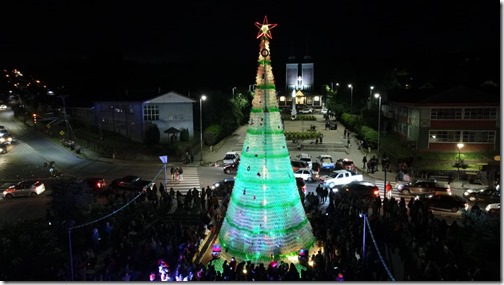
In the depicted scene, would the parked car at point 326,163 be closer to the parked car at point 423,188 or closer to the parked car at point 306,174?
the parked car at point 306,174

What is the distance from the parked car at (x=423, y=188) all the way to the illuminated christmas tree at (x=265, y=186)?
15431mm

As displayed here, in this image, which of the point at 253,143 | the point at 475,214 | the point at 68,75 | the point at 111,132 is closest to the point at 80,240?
the point at 253,143

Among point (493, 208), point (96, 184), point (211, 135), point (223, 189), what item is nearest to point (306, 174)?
point (223, 189)

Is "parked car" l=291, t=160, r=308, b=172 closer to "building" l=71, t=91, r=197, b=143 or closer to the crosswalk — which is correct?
the crosswalk

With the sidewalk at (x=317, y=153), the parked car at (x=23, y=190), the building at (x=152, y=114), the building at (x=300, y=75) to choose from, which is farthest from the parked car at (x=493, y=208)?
the building at (x=300, y=75)

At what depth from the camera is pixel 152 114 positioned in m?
47.0

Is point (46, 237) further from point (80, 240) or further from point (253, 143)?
point (253, 143)

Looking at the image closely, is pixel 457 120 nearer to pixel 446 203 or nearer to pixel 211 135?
pixel 446 203

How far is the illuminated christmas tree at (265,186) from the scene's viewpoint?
48.5 ft

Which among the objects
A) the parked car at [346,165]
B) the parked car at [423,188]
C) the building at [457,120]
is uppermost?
the building at [457,120]

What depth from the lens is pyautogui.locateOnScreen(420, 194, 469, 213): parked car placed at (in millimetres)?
23812

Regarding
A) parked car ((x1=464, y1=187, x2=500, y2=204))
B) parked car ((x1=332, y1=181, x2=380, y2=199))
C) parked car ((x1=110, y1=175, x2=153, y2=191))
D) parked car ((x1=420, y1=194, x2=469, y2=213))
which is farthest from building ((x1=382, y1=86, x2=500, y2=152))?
parked car ((x1=110, y1=175, x2=153, y2=191))

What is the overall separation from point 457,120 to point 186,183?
26500 millimetres

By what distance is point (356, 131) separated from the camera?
54.0 meters
